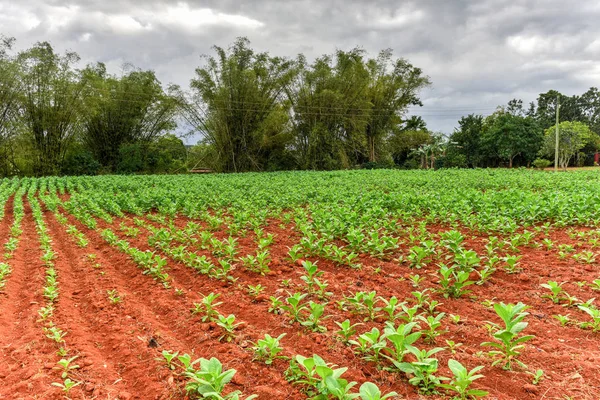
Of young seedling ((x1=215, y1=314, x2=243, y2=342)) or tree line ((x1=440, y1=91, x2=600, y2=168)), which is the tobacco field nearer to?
young seedling ((x1=215, y1=314, x2=243, y2=342))

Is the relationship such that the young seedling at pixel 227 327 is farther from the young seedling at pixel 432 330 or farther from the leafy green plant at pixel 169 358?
the young seedling at pixel 432 330

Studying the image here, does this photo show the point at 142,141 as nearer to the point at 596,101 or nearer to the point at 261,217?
the point at 261,217

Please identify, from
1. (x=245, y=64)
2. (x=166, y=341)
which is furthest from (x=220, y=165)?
(x=166, y=341)

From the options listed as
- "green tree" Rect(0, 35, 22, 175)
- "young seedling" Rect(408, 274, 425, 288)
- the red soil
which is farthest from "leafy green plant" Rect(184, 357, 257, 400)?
"green tree" Rect(0, 35, 22, 175)

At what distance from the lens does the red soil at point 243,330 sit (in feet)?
7.08

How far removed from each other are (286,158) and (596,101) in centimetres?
5560

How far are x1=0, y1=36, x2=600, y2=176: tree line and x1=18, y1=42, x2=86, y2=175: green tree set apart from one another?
0.19 ft

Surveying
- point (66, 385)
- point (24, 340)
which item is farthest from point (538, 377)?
point (24, 340)

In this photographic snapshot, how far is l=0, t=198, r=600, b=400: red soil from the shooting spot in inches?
85.0

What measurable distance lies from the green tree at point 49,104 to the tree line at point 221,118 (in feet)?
0.19

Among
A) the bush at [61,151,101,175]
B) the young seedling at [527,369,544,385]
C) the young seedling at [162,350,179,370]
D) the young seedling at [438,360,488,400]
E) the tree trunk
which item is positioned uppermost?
the tree trunk

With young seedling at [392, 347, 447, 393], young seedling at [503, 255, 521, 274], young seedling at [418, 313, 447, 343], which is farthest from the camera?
young seedling at [503, 255, 521, 274]

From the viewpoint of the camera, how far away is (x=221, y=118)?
26.4 metres

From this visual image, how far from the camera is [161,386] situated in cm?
222
